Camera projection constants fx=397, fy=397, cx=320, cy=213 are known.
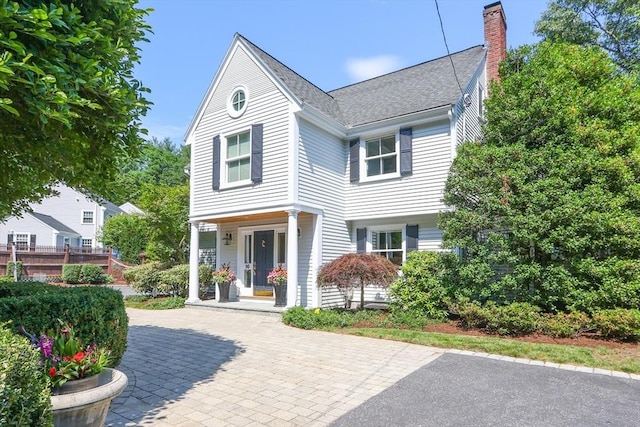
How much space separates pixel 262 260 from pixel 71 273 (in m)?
15.9

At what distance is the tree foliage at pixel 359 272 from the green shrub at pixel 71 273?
64.1ft

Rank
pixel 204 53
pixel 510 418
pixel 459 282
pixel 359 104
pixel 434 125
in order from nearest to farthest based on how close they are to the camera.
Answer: pixel 510 418
pixel 459 282
pixel 434 125
pixel 204 53
pixel 359 104

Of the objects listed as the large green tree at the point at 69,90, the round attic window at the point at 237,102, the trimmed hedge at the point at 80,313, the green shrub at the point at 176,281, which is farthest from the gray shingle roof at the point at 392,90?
the trimmed hedge at the point at 80,313

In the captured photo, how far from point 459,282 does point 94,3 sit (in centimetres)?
843

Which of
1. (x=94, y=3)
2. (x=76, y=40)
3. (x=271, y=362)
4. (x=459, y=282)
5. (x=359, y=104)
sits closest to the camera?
(x=76, y=40)

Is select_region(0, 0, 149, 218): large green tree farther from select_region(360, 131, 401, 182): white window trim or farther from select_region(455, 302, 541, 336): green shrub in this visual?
select_region(360, 131, 401, 182): white window trim

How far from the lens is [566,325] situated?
7477 millimetres

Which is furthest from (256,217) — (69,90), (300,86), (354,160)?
(69,90)

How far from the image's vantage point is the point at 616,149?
8344mm

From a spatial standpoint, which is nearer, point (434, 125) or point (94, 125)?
point (94, 125)

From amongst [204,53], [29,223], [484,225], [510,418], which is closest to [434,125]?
[484,225]

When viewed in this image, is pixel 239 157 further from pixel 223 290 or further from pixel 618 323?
pixel 618 323

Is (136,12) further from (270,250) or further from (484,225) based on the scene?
(270,250)

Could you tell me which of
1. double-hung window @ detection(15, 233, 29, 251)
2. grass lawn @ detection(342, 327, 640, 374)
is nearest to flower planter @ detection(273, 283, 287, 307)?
grass lawn @ detection(342, 327, 640, 374)
